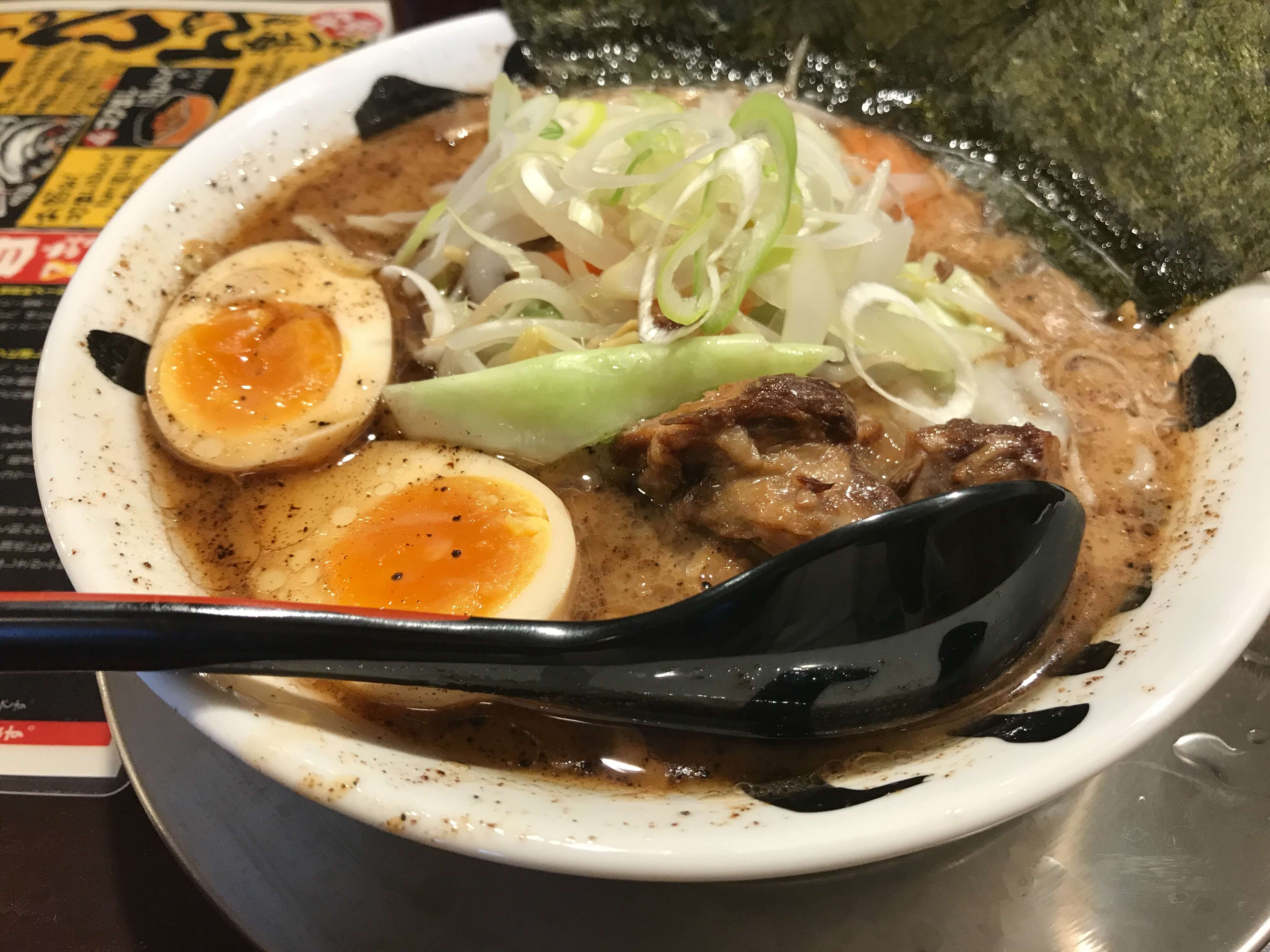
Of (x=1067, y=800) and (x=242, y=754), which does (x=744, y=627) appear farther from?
(x=1067, y=800)

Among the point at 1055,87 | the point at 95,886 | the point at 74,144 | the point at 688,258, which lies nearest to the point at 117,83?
the point at 74,144

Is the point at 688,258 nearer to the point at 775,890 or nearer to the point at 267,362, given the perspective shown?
the point at 267,362

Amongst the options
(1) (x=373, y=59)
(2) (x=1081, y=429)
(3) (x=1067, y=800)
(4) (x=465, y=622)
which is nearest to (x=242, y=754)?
(4) (x=465, y=622)

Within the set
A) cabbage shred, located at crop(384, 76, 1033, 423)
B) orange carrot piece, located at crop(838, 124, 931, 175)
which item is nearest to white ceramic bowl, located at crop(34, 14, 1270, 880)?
cabbage shred, located at crop(384, 76, 1033, 423)

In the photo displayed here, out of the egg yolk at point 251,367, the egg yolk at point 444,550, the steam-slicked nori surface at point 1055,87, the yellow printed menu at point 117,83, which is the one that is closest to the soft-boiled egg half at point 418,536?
the egg yolk at point 444,550

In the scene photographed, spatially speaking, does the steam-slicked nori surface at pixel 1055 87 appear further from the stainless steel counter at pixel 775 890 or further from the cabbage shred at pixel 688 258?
the stainless steel counter at pixel 775 890

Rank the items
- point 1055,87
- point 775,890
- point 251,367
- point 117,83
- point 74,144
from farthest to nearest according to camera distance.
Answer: point 117,83 → point 74,144 → point 1055,87 → point 251,367 → point 775,890
